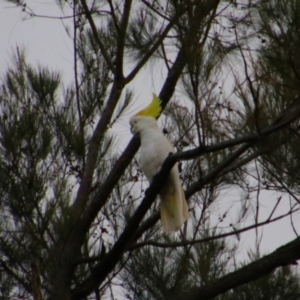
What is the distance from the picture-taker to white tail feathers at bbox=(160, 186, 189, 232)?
278 centimetres

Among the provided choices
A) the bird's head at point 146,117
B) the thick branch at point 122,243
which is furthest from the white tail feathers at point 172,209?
the bird's head at point 146,117

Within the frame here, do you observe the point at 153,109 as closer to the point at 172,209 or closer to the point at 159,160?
the point at 159,160

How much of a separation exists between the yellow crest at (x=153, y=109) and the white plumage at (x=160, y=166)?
32 mm

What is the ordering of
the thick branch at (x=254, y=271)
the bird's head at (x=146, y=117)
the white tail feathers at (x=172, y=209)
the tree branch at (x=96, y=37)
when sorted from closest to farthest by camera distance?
the thick branch at (x=254, y=271), the white tail feathers at (x=172, y=209), the bird's head at (x=146, y=117), the tree branch at (x=96, y=37)

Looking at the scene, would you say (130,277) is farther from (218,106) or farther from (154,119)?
(218,106)

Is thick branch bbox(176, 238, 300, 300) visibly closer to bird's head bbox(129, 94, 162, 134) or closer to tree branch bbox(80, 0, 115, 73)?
bird's head bbox(129, 94, 162, 134)

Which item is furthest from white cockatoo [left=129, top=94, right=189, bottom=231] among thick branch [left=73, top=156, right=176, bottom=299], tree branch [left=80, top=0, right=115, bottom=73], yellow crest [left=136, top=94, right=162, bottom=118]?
tree branch [left=80, top=0, right=115, bottom=73]

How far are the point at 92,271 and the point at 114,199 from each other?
47 cm

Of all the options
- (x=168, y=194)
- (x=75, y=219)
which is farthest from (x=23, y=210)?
(x=168, y=194)

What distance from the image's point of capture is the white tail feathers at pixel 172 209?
278cm

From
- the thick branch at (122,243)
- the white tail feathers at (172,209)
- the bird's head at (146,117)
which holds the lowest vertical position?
the thick branch at (122,243)

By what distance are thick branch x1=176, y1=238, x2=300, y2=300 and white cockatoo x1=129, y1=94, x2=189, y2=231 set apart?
13.8 inches

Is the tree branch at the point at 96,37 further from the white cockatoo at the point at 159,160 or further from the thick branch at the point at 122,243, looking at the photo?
the thick branch at the point at 122,243

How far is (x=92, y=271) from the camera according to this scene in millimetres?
2818
